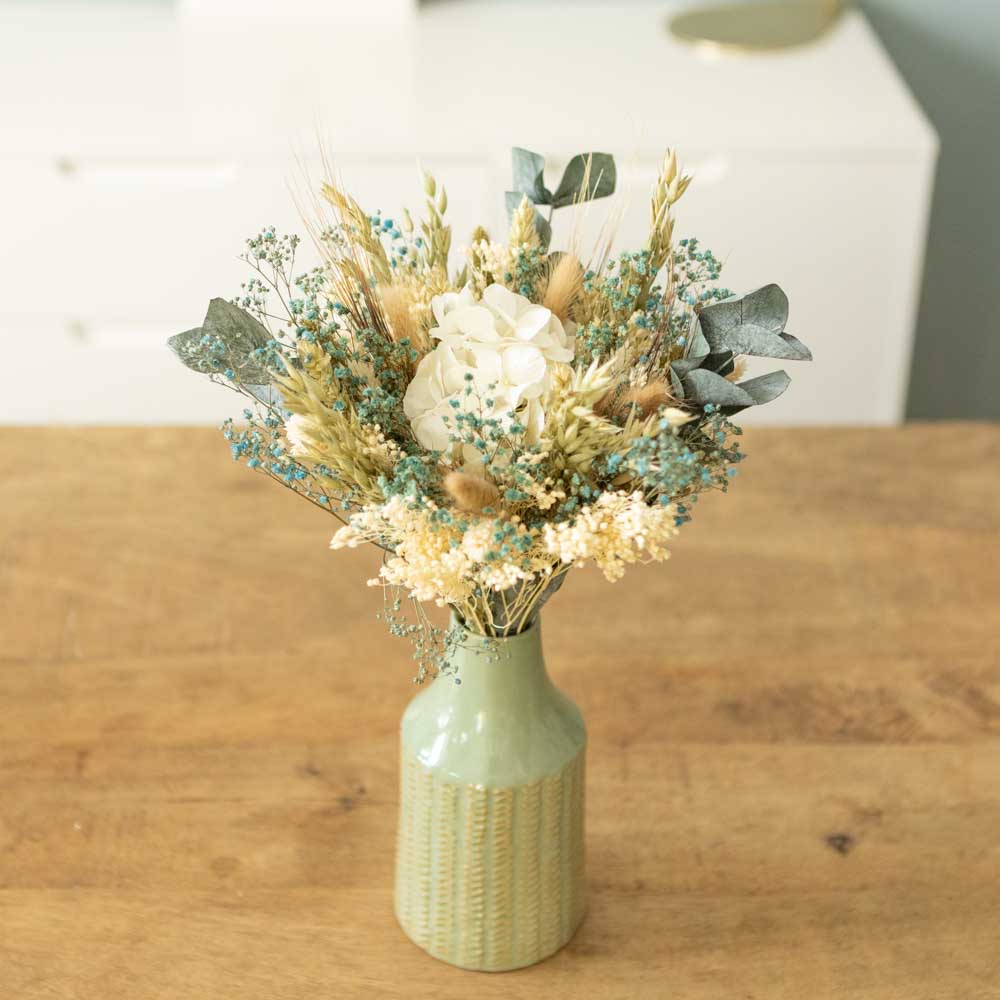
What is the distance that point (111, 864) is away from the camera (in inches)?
38.2

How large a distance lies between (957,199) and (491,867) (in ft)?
7.21

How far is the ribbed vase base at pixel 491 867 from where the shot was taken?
83 cm

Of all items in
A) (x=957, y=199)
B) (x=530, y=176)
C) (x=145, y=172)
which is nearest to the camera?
(x=530, y=176)

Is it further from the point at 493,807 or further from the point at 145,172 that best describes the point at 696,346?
the point at 145,172

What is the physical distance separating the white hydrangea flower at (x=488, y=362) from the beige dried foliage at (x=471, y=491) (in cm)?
3

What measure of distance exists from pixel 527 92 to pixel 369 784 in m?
1.40

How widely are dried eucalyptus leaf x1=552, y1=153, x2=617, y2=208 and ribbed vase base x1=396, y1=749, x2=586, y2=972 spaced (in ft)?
1.11

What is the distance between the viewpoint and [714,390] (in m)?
0.69

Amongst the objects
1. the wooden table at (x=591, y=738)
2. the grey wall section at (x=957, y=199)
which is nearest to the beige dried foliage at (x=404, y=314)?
the wooden table at (x=591, y=738)

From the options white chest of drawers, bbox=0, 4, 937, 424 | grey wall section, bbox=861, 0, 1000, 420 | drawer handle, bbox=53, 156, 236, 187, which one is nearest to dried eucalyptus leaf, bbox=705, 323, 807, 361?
white chest of drawers, bbox=0, 4, 937, 424

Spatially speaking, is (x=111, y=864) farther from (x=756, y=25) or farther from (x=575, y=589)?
(x=756, y=25)

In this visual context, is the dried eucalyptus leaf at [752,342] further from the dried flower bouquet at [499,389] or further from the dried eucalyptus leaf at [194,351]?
the dried eucalyptus leaf at [194,351]

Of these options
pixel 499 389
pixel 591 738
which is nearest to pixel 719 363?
pixel 499 389

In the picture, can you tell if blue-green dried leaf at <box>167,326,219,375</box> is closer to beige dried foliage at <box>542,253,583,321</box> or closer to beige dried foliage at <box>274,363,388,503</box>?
beige dried foliage at <box>274,363,388,503</box>
